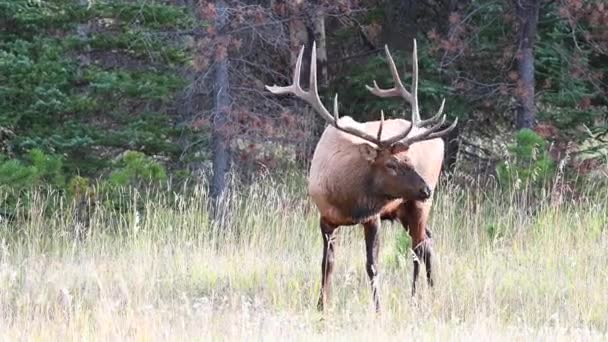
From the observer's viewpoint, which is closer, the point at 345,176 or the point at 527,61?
the point at 345,176

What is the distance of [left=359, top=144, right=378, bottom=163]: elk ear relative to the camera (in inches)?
290

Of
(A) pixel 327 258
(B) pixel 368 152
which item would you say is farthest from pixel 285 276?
(B) pixel 368 152

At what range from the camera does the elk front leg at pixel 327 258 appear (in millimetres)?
7609

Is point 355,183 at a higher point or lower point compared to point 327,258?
higher

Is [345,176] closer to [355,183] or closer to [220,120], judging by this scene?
[355,183]

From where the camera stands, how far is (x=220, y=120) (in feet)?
38.6

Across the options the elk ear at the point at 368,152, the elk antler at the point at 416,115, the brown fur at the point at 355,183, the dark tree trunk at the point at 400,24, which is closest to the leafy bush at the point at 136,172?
the elk antler at the point at 416,115

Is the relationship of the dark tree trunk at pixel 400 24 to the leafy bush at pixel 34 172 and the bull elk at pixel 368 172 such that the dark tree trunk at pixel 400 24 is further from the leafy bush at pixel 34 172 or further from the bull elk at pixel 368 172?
the bull elk at pixel 368 172

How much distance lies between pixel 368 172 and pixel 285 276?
1.55 meters

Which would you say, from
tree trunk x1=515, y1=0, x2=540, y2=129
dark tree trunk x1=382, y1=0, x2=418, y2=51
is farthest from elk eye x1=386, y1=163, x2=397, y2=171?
dark tree trunk x1=382, y1=0, x2=418, y2=51

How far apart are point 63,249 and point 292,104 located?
5383mm

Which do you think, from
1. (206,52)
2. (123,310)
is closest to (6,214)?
(206,52)

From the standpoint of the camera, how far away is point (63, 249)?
949 centimetres

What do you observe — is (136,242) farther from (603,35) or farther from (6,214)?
(603,35)
